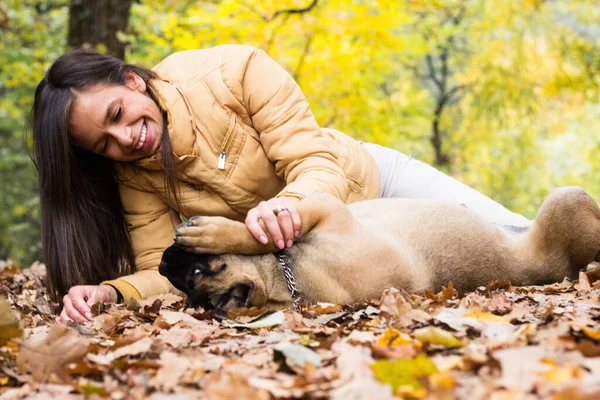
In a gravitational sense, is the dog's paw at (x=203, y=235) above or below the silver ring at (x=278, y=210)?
below

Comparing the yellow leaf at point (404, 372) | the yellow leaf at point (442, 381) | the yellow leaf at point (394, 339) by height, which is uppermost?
the yellow leaf at point (442, 381)

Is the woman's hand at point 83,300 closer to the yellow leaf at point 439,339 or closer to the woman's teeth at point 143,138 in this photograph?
the woman's teeth at point 143,138

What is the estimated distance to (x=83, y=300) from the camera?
3.56 m

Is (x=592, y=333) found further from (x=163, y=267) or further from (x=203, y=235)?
(x=163, y=267)

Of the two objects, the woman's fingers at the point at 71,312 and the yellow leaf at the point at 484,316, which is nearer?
the yellow leaf at the point at 484,316

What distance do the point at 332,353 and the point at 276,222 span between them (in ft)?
3.25

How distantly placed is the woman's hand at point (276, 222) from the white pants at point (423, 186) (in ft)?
5.58

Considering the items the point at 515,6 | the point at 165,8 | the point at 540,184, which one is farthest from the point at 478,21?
the point at 165,8

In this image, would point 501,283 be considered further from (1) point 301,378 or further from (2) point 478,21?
(2) point 478,21

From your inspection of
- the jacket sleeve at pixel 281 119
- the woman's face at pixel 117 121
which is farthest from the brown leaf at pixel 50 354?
the jacket sleeve at pixel 281 119

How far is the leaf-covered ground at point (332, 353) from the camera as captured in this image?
→ 5.61ft

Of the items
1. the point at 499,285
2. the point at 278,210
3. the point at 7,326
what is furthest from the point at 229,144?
the point at 7,326

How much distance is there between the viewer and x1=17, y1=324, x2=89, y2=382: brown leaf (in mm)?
2150

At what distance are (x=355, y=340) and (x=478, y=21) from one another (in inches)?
561
